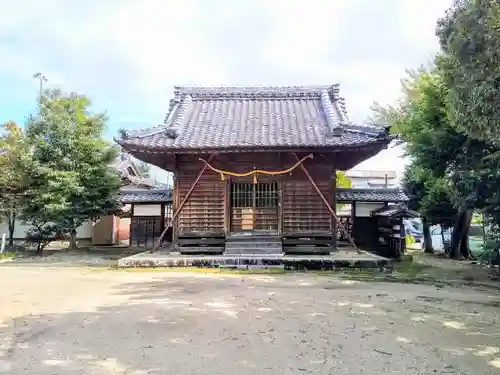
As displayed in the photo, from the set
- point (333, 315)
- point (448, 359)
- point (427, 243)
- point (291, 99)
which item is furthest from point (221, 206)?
point (427, 243)

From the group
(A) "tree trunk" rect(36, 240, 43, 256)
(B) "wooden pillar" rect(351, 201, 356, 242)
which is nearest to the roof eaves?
(B) "wooden pillar" rect(351, 201, 356, 242)

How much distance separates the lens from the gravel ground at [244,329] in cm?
469

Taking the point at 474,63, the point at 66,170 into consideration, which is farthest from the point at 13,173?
the point at 474,63

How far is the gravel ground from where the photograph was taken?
4691 mm

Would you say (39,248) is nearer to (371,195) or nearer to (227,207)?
(227,207)

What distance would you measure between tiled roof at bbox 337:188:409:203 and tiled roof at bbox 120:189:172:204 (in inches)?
288

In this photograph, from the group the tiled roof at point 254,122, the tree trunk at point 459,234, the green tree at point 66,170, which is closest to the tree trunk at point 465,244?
the tree trunk at point 459,234

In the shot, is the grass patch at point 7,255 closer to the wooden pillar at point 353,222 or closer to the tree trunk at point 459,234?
the wooden pillar at point 353,222

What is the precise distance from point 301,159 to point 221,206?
2996 millimetres

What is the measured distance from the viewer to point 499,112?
6.39 metres

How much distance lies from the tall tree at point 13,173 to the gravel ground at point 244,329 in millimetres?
9010

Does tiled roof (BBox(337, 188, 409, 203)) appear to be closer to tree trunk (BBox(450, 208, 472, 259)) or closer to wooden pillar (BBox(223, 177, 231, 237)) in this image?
tree trunk (BBox(450, 208, 472, 259))

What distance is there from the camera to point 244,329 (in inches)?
240

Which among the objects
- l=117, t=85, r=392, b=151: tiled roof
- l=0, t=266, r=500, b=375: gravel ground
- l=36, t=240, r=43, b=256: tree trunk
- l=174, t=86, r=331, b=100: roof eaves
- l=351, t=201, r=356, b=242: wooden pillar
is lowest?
l=0, t=266, r=500, b=375: gravel ground
